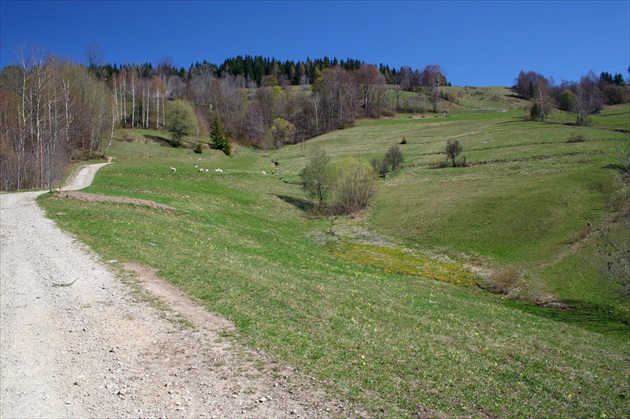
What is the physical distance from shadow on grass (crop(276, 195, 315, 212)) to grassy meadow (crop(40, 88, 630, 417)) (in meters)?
0.39

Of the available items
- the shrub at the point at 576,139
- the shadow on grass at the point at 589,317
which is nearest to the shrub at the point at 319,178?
the shadow on grass at the point at 589,317

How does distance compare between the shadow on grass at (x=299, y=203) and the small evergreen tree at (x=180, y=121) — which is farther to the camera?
the small evergreen tree at (x=180, y=121)

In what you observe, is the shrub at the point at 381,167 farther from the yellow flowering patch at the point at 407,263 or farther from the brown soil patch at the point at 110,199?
the brown soil patch at the point at 110,199

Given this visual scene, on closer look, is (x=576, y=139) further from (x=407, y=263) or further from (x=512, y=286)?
(x=407, y=263)

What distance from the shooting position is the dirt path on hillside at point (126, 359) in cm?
773

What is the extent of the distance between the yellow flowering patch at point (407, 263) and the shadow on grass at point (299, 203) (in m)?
17.4

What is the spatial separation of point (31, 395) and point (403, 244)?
3611 cm

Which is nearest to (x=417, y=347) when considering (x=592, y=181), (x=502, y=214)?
(x=502, y=214)

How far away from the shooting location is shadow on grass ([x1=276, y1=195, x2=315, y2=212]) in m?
56.1

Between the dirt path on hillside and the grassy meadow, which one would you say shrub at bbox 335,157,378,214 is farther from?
the dirt path on hillside

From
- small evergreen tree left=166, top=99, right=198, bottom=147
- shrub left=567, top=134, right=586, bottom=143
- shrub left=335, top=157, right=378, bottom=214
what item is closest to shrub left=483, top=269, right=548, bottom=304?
shrub left=335, top=157, right=378, bottom=214

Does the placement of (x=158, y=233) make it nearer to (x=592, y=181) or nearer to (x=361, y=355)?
(x=361, y=355)

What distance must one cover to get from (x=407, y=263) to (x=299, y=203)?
26200mm

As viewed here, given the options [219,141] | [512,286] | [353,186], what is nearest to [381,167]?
[353,186]
